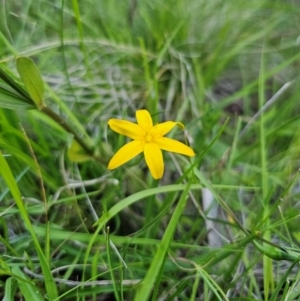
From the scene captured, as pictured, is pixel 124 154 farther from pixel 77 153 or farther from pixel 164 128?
pixel 77 153

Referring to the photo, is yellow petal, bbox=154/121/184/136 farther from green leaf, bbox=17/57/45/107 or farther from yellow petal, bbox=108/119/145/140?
green leaf, bbox=17/57/45/107

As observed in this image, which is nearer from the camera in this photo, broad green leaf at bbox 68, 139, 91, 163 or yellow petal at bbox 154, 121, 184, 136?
yellow petal at bbox 154, 121, 184, 136

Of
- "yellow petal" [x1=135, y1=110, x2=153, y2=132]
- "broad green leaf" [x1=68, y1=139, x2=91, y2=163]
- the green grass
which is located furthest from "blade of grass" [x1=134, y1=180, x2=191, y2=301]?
"broad green leaf" [x1=68, y1=139, x2=91, y2=163]

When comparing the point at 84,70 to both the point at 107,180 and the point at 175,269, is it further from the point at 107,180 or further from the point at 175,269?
the point at 175,269

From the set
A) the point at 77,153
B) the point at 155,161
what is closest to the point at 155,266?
the point at 155,161

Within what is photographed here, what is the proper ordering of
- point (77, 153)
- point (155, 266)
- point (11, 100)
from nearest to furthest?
point (155, 266) → point (11, 100) → point (77, 153)

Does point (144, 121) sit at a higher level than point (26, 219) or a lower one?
higher
